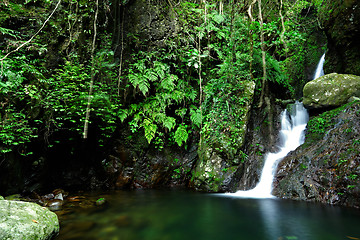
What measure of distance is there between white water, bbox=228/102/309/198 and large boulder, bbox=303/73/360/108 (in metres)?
A: 0.54

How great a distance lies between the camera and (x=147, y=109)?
684cm

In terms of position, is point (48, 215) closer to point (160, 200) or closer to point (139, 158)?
point (160, 200)

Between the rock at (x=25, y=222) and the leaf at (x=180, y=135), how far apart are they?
4.56 meters

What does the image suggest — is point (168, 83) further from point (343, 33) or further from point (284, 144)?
point (343, 33)

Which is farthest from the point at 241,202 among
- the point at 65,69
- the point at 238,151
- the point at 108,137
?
the point at 65,69

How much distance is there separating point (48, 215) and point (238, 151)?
5.01 meters

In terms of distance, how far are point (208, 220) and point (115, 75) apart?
5.16 m

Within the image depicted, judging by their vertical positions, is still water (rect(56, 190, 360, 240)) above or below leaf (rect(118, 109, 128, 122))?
below

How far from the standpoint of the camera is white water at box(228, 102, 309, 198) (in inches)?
214

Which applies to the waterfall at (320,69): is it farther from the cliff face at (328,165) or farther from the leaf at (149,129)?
the leaf at (149,129)

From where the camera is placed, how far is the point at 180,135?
7047 millimetres

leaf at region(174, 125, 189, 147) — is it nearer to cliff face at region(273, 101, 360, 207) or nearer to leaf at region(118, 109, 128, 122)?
leaf at region(118, 109, 128, 122)

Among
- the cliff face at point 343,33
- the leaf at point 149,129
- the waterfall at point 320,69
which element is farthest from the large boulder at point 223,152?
the waterfall at point 320,69

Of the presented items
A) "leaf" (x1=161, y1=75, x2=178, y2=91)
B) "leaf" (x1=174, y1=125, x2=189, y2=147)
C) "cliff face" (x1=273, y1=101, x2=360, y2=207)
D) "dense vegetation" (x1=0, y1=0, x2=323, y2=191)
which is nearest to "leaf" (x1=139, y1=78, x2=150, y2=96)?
"dense vegetation" (x1=0, y1=0, x2=323, y2=191)
